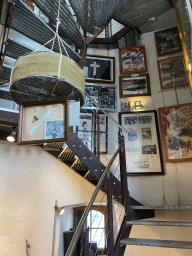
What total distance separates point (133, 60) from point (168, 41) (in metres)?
0.82

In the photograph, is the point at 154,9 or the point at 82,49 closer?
the point at 82,49

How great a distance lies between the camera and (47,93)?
1.67 metres

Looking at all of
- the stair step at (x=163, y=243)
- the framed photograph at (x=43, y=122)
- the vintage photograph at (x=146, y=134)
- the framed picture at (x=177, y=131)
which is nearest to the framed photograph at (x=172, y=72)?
the framed picture at (x=177, y=131)

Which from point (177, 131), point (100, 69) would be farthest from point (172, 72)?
point (100, 69)

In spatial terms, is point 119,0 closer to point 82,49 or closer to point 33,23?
point 82,49

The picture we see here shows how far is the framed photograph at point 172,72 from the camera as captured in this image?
4.12 meters

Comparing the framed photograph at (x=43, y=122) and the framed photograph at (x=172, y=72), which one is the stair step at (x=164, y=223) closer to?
the framed photograph at (x=43, y=122)

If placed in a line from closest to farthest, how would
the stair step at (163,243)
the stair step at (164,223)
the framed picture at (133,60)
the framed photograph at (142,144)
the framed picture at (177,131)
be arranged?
1. the stair step at (163,243)
2. the stair step at (164,223)
3. the framed picture at (177,131)
4. the framed photograph at (142,144)
5. the framed picture at (133,60)

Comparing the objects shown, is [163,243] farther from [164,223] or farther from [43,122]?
[43,122]

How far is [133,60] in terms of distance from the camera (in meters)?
4.64

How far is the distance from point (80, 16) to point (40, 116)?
2645 millimetres

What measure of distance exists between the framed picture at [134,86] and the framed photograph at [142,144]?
1.42ft

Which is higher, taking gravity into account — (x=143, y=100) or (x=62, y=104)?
(x=143, y=100)

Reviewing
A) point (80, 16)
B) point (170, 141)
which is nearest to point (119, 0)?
point (80, 16)
